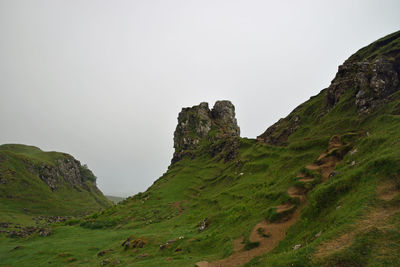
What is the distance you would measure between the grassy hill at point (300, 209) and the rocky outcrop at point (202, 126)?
5244 centimetres

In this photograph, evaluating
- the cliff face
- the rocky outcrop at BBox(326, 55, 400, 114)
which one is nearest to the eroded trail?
the rocky outcrop at BBox(326, 55, 400, 114)

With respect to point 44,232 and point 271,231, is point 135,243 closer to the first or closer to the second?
point 271,231

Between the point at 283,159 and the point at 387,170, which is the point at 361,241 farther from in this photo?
the point at 283,159

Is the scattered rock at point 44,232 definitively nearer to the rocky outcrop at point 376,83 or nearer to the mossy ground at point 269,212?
the mossy ground at point 269,212

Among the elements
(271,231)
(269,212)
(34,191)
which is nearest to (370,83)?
(269,212)

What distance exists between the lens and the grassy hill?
598 inches

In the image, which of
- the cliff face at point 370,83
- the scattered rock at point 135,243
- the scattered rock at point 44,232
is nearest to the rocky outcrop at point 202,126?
the cliff face at point 370,83

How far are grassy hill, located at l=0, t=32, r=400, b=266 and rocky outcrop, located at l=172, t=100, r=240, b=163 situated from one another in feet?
172

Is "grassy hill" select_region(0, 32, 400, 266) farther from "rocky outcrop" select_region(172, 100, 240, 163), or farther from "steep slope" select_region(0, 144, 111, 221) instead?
"steep slope" select_region(0, 144, 111, 221)

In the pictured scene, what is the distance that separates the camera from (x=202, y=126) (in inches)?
5664

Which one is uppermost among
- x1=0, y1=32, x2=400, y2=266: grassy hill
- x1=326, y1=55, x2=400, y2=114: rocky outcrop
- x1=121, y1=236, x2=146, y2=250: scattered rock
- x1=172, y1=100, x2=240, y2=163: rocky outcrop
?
x1=172, y1=100, x2=240, y2=163: rocky outcrop

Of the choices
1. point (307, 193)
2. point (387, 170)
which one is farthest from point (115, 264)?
point (387, 170)

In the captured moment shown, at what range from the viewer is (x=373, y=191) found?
17922 millimetres

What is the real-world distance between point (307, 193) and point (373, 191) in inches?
442
